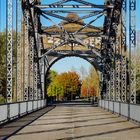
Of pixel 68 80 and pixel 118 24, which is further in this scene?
pixel 68 80

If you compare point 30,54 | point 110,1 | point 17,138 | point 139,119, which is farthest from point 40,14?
point 17,138

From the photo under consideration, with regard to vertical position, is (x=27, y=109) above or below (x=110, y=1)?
below

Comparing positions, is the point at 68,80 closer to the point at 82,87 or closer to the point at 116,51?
the point at 82,87

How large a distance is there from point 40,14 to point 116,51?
1008cm

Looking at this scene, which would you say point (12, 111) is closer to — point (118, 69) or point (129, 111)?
point (129, 111)

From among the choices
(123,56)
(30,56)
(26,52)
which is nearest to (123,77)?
(123,56)

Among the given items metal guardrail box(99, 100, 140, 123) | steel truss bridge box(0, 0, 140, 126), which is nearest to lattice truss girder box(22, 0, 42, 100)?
steel truss bridge box(0, 0, 140, 126)

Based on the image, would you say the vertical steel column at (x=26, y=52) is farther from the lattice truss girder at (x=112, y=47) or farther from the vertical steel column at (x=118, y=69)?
the vertical steel column at (x=118, y=69)

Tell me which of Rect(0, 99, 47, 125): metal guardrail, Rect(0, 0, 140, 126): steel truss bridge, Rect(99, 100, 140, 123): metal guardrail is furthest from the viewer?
Rect(0, 0, 140, 126): steel truss bridge

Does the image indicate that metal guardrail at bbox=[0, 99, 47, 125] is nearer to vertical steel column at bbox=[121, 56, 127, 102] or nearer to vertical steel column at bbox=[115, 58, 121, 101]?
vertical steel column at bbox=[121, 56, 127, 102]

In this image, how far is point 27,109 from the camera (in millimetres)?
39406

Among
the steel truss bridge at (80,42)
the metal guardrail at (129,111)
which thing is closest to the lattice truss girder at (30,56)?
the steel truss bridge at (80,42)

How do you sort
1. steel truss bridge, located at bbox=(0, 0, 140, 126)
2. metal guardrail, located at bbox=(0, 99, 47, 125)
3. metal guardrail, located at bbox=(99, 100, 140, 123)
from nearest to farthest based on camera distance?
metal guardrail, located at bbox=(0, 99, 47, 125) → metal guardrail, located at bbox=(99, 100, 140, 123) → steel truss bridge, located at bbox=(0, 0, 140, 126)

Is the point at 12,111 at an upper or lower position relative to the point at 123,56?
lower
